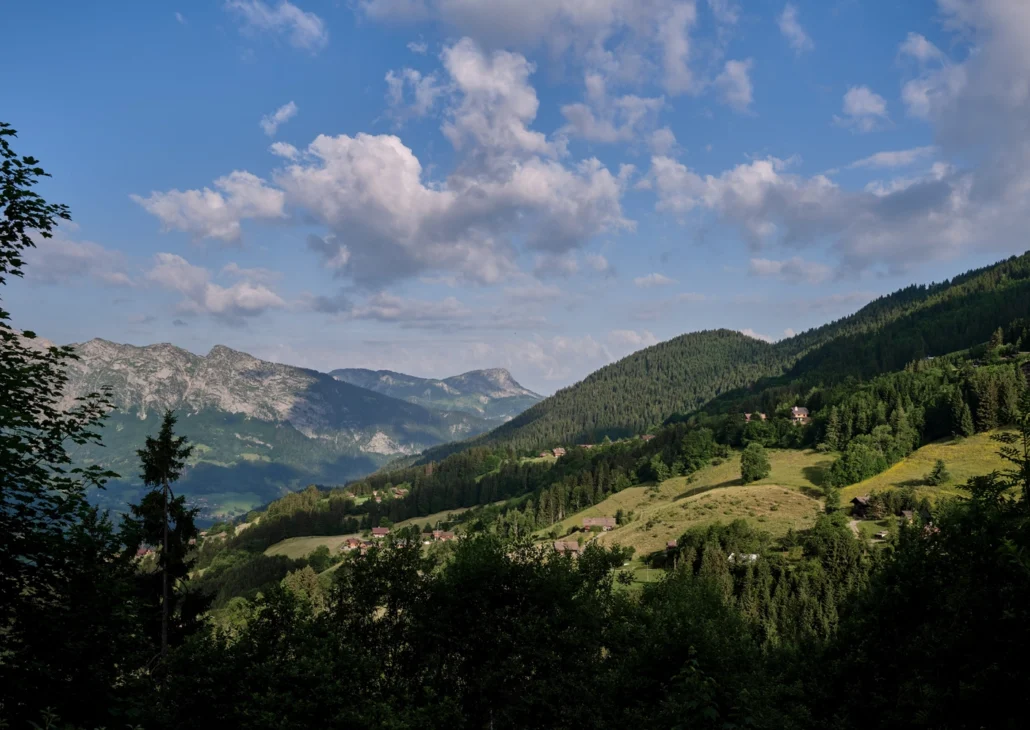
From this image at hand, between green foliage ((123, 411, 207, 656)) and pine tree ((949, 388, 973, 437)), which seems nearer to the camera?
green foliage ((123, 411, 207, 656))

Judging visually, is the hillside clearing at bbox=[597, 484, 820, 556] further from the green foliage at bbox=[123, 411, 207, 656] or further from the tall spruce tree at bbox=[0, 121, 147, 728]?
the tall spruce tree at bbox=[0, 121, 147, 728]

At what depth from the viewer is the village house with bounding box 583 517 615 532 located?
14471 centimetres

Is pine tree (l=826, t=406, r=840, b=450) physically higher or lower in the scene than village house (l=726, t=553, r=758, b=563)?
higher

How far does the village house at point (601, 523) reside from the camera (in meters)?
145

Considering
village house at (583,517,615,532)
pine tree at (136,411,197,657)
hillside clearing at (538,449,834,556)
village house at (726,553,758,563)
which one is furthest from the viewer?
village house at (583,517,615,532)

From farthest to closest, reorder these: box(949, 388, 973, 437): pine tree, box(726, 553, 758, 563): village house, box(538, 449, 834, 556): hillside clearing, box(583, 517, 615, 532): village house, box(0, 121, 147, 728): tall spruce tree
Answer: box(583, 517, 615, 532): village house
box(949, 388, 973, 437): pine tree
box(538, 449, 834, 556): hillside clearing
box(726, 553, 758, 563): village house
box(0, 121, 147, 728): tall spruce tree

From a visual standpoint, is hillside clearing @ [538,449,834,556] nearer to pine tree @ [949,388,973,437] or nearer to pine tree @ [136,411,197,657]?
pine tree @ [949,388,973,437]

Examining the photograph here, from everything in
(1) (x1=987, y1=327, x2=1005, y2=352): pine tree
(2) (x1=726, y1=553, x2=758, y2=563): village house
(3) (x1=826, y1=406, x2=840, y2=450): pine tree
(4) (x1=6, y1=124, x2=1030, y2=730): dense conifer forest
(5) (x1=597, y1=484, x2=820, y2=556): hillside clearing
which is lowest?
(2) (x1=726, y1=553, x2=758, y2=563): village house

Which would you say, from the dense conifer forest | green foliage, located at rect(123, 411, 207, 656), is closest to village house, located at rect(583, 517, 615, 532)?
the dense conifer forest

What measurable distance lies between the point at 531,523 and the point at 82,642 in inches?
6731

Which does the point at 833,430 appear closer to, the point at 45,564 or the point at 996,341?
the point at 996,341

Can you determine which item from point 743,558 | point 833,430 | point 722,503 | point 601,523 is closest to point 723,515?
point 722,503

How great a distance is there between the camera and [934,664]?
67.1ft

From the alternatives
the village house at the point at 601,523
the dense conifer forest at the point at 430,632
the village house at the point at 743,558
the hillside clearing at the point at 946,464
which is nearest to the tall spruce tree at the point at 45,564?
the dense conifer forest at the point at 430,632
